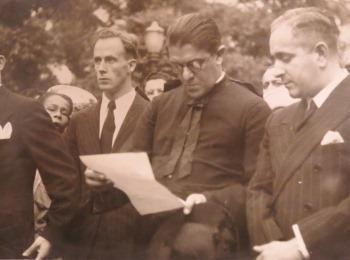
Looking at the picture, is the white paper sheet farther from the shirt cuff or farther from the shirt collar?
the shirt collar

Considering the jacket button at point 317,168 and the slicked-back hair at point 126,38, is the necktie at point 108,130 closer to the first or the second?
the slicked-back hair at point 126,38

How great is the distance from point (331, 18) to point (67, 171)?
1949mm

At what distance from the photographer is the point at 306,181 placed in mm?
4441

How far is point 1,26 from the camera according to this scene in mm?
5211

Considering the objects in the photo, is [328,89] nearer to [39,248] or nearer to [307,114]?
[307,114]

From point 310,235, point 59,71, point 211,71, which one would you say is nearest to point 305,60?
point 211,71

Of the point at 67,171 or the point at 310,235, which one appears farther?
the point at 67,171

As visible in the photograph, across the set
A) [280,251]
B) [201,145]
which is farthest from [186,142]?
[280,251]

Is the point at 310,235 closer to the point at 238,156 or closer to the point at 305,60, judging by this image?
the point at 238,156

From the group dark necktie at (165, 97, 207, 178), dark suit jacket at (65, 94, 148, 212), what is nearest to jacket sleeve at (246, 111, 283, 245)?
dark necktie at (165, 97, 207, 178)

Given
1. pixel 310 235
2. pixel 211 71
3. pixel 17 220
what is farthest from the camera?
pixel 17 220

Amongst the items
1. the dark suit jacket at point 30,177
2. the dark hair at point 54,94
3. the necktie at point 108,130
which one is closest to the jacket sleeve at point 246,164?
the necktie at point 108,130

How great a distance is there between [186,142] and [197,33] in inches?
26.9

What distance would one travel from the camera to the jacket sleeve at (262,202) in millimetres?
4520
